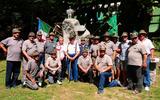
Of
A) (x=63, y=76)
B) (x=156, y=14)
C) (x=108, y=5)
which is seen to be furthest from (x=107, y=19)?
(x=63, y=76)

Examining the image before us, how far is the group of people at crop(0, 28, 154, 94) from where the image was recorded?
12953 mm

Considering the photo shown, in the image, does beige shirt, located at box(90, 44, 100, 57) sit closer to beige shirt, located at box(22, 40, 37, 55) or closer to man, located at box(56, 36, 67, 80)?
man, located at box(56, 36, 67, 80)

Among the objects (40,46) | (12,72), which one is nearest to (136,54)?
(40,46)

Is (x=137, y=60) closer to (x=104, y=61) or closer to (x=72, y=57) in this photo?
(x=104, y=61)

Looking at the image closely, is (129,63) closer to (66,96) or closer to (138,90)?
(138,90)

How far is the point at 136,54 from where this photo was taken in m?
12.9

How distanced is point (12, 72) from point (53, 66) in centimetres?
141

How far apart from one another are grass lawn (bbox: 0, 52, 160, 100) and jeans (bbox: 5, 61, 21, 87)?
0.24 meters

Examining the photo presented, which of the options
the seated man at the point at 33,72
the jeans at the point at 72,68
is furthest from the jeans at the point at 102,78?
the seated man at the point at 33,72

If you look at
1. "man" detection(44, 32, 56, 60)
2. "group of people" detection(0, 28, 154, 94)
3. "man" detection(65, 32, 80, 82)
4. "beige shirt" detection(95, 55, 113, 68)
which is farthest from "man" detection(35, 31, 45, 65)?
"beige shirt" detection(95, 55, 113, 68)

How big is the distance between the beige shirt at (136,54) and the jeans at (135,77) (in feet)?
0.58

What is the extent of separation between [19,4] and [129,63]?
12511mm

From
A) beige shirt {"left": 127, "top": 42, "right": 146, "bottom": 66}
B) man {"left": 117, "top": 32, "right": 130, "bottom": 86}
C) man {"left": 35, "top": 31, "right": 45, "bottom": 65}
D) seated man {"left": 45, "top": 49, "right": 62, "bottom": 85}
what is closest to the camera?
beige shirt {"left": 127, "top": 42, "right": 146, "bottom": 66}

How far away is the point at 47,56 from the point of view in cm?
1424
